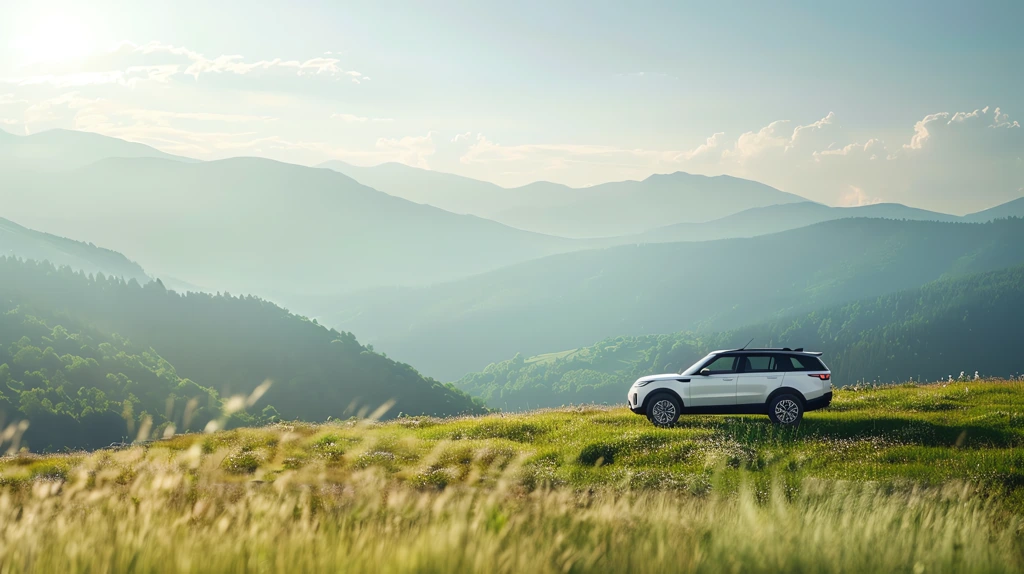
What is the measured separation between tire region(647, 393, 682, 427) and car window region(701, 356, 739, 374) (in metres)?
1.46

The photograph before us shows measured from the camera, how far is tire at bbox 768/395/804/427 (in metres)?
19.6

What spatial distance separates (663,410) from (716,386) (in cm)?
165

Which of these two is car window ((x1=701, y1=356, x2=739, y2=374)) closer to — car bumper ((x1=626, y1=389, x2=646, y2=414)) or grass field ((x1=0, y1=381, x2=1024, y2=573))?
car bumper ((x1=626, y1=389, x2=646, y2=414))

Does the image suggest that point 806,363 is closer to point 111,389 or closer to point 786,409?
point 786,409

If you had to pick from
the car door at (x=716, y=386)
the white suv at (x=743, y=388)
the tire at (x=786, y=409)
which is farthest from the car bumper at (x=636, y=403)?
the tire at (x=786, y=409)

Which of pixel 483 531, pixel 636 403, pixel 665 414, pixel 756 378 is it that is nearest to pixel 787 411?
pixel 756 378

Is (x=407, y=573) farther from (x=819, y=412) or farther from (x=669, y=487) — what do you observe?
(x=819, y=412)

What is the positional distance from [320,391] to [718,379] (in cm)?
18763

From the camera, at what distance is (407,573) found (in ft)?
11.8

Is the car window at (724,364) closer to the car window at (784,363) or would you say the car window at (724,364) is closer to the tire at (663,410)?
the car window at (784,363)

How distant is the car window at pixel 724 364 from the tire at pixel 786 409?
A: 4.65 ft

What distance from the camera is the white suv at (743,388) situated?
19.6 metres

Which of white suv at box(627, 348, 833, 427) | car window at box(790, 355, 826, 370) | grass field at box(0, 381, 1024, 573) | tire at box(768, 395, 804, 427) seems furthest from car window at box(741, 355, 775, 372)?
grass field at box(0, 381, 1024, 573)

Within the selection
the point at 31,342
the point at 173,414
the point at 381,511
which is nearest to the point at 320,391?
the point at 173,414
